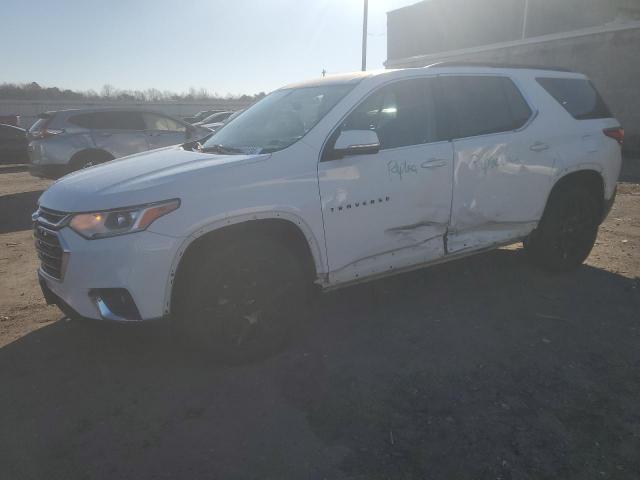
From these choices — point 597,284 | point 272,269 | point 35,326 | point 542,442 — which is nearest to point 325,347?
point 272,269

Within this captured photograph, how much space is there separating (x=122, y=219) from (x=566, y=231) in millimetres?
3942

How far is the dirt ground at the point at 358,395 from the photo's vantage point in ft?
8.08

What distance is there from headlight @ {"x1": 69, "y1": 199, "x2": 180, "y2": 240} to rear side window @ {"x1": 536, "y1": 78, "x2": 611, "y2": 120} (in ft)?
12.0

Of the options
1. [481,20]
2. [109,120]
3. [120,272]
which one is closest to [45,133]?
[109,120]

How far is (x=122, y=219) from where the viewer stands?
290cm

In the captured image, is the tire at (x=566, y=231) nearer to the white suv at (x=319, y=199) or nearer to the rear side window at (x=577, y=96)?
the white suv at (x=319, y=199)

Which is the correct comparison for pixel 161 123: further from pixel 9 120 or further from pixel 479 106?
pixel 9 120

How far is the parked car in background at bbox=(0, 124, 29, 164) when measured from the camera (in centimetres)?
1728

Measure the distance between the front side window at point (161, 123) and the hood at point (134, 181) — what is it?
7881 mm

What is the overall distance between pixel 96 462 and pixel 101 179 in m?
1.70

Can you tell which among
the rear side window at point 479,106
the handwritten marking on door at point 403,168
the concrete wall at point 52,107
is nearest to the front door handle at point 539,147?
the rear side window at point 479,106

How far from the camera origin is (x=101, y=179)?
3.28 metres

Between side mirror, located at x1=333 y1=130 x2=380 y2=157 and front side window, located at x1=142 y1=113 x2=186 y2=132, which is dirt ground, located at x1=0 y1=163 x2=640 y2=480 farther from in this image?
front side window, located at x1=142 y1=113 x2=186 y2=132

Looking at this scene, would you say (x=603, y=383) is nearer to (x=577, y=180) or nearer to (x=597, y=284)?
(x=597, y=284)
